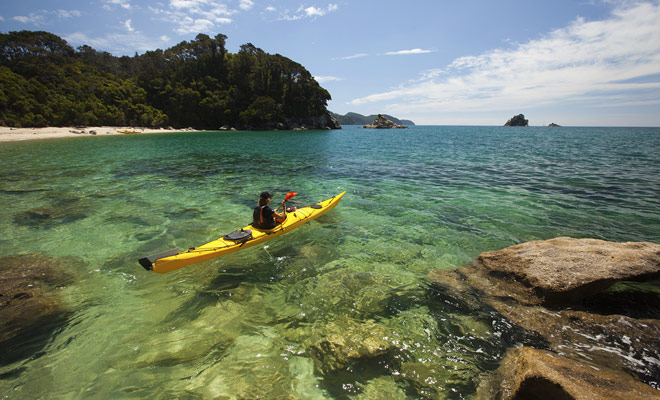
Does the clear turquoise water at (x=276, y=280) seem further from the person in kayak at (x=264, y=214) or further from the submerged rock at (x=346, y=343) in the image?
the person in kayak at (x=264, y=214)

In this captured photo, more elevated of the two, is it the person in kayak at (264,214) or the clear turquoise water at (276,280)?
the person in kayak at (264,214)

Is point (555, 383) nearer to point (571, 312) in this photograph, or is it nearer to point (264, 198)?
point (571, 312)

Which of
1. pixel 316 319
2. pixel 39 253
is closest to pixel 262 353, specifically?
pixel 316 319

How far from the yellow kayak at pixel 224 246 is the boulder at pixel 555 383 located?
580cm

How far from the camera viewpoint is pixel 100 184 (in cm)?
1434

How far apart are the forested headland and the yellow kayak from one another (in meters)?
69.2

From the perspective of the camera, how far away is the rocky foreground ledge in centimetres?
300

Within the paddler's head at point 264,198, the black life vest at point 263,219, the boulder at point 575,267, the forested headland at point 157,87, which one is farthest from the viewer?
the forested headland at point 157,87

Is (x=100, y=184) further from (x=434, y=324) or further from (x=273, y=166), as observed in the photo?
(x=434, y=324)

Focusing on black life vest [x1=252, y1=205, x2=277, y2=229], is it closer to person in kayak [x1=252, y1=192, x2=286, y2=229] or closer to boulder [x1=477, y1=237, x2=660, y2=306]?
person in kayak [x1=252, y1=192, x2=286, y2=229]

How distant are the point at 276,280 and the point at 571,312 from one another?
573 centimetres

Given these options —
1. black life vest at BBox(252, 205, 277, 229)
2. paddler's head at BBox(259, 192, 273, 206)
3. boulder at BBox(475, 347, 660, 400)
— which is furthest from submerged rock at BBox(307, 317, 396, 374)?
paddler's head at BBox(259, 192, 273, 206)

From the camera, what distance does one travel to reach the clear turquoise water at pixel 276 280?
3.75m

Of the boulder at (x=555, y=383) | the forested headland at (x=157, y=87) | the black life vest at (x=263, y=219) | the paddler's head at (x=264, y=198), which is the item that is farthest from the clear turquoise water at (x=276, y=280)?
the forested headland at (x=157, y=87)
